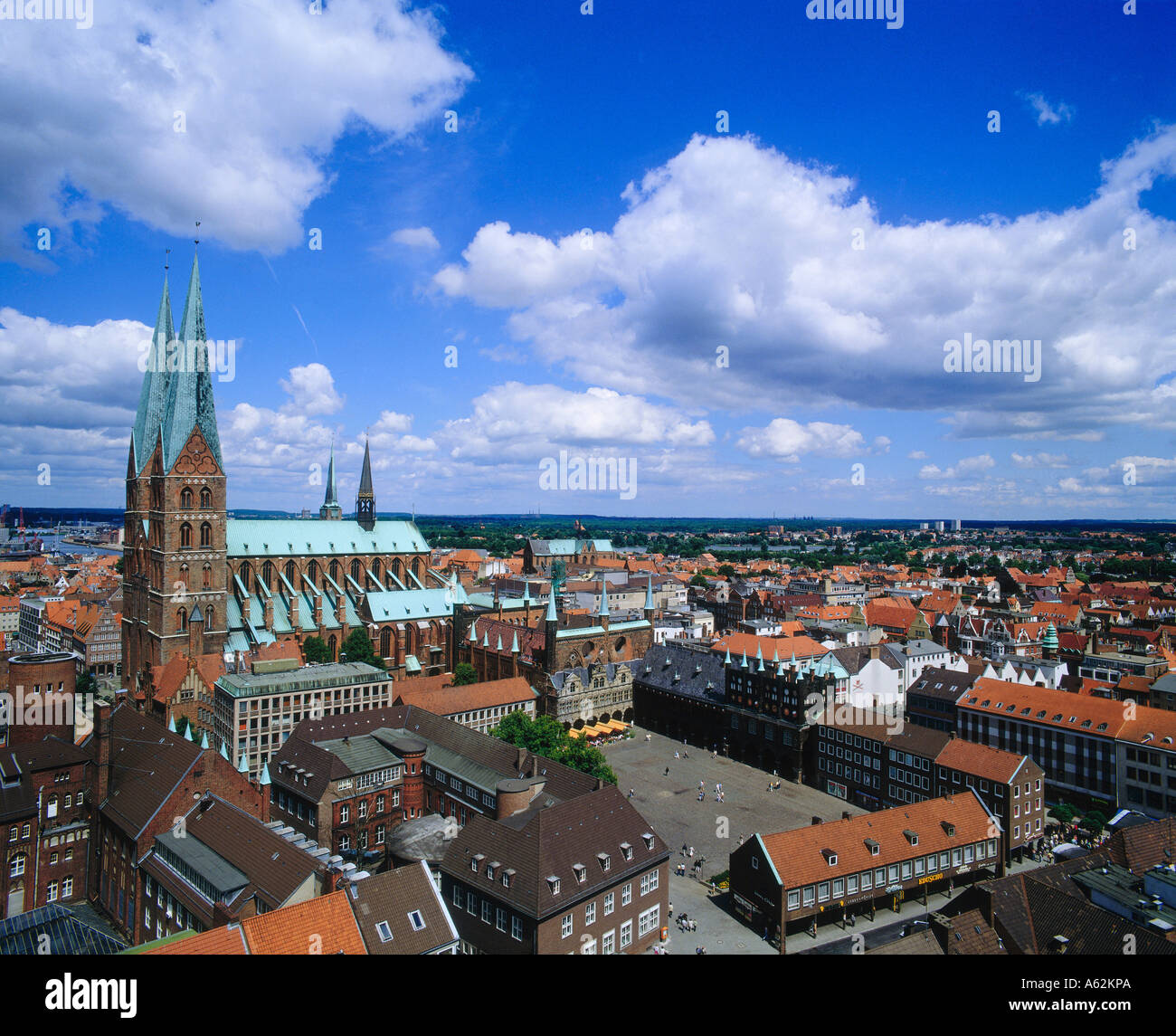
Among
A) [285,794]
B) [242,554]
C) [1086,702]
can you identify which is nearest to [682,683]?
[1086,702]

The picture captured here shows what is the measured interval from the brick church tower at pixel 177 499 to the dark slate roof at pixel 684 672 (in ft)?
152

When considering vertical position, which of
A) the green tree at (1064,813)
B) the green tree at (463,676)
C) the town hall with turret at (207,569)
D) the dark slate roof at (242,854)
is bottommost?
the green tree at (1064,813)

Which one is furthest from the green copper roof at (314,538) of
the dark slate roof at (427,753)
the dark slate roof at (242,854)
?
the dark slate roof at (242,854)

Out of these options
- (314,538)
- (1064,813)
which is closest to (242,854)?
(1064,813)

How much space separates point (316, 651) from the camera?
86.9 metres

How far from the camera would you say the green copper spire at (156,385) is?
272 ft

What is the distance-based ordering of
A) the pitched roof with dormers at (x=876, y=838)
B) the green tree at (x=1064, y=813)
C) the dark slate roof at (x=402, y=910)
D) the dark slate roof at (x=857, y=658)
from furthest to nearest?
1. the dark slate roof at (x=857, y=658)
2. the green tree at (x=1064, y=813)
3. the pitched roof with dormers at (x=876, y=838)
4. the dark slate roof at (x=402, y=910)

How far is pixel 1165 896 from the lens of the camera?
3294cm

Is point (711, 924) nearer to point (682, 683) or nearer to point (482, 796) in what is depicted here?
point (482, 796)

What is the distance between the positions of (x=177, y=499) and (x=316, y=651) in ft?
71.1

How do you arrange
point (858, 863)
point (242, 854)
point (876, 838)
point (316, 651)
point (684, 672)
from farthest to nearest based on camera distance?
point (316, 651) < point (684, 672) < point (876, 838) < point (858, 863) < point (242, 854)

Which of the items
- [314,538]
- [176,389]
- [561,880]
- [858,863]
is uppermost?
[176,389]

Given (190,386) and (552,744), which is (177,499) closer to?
(190,386)

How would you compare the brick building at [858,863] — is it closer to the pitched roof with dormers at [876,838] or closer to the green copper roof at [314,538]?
the pitched roof with dormers at [876,838]
